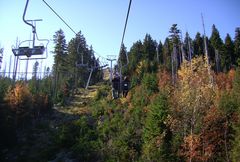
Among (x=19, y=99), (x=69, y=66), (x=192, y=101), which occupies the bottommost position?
(x=192, y=101)

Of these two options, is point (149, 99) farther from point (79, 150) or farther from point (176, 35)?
point (176, 35)

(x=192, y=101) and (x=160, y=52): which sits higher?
(x=160, y=52)

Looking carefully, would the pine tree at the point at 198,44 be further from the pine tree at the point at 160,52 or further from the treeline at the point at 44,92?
the treeline at the point at 44,92

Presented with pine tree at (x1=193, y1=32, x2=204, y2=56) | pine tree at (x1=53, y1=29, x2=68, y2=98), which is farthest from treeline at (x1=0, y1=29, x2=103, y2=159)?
pine tree at (x1=193, y1=32, x2=204, y2=56)

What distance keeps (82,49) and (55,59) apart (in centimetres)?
1253

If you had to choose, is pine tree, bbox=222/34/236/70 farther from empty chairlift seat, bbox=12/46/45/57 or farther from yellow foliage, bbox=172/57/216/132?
empty chairlift seat, bbox=12/46/45/57

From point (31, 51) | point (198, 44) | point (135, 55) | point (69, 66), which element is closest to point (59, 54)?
point (69, 66)

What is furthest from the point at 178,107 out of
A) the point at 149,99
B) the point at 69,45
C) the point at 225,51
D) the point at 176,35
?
the point at 69,45

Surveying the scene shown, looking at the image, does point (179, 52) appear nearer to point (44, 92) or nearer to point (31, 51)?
point (44, 92)

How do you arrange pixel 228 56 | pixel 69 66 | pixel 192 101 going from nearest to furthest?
pixel 192 101 → pixel 228 56 → pixel 69 66

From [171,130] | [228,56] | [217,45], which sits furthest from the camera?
[217,45]

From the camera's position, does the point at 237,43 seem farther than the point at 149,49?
No

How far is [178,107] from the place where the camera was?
40031mm

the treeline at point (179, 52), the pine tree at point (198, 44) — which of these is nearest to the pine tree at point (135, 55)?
the treeline at point (179, 52)
